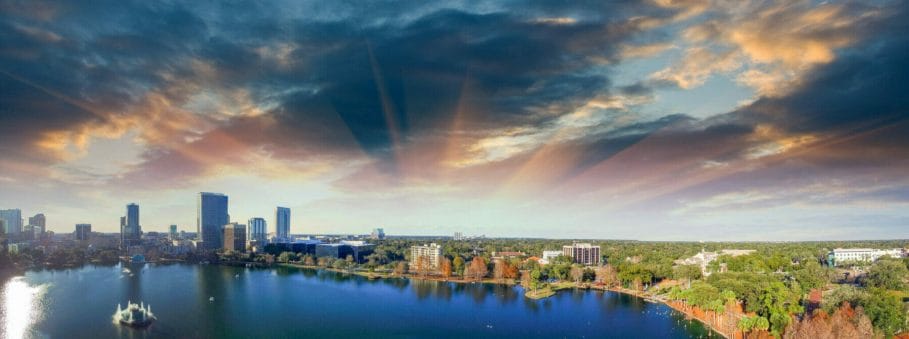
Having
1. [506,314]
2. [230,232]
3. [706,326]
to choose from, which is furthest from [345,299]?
[230,232]

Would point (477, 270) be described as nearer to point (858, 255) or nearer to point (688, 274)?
point (688, 274)

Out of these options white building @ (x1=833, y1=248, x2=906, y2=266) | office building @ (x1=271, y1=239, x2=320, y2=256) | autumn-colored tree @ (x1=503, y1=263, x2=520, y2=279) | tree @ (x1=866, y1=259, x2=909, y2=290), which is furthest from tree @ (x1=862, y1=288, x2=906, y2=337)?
office building @ (x1=271, y1=239, x2=320, y2=256)

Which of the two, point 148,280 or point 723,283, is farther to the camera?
point 148,280

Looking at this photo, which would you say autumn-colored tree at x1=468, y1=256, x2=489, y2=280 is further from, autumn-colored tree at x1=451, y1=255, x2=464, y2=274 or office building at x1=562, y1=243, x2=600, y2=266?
office building at x1=562, y1=243, x2=600, y2=266

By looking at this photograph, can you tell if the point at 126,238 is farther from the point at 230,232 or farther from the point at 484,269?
the point at 484,269

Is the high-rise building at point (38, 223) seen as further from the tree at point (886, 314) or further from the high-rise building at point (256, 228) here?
the tree at point (886, 314)

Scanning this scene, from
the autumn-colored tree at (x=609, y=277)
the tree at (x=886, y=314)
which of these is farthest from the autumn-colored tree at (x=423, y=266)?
the tree at (x=886, y=314)

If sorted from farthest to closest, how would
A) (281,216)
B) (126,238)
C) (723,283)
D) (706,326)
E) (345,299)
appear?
(281,216)
(126,238)
(345,299)
(723,283)
(706,326)
